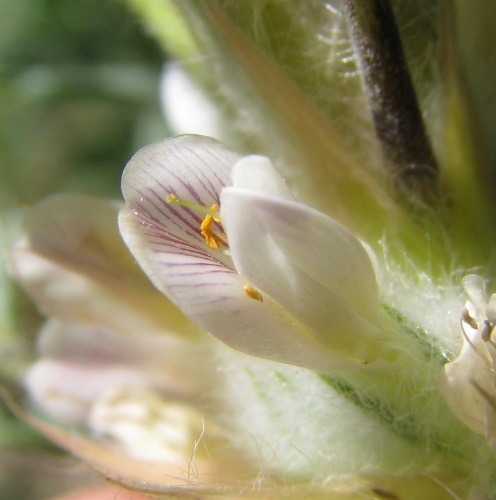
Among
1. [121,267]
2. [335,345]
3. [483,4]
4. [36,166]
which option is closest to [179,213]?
[335,345]

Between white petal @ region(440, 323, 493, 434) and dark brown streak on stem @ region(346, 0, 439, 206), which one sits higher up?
dark brown streak on stem @ region(346, 0, 439, 206)

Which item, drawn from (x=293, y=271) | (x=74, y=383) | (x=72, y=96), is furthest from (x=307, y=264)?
(x=72, y=96)

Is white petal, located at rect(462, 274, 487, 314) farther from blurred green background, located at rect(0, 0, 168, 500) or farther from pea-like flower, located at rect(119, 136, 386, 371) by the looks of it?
blurred green background, located at rect(0, 0, 168, 500)

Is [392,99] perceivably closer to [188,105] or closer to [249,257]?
[249,257]

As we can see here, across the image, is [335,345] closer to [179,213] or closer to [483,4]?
[179,213]

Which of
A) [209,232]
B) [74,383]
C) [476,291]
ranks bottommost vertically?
[74,383]

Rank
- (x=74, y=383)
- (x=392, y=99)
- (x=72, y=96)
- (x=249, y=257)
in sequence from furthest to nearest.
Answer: (x=72, y=96)
(x=74, y=383)
(x=392, y=99)
(x=249, y=257)

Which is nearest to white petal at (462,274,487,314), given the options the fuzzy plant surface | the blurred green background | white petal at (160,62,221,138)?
the fuzzy plant surface

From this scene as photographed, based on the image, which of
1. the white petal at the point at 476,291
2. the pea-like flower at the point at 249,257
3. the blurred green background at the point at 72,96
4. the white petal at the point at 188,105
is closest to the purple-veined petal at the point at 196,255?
the pea-like flower at the point at 249,257
